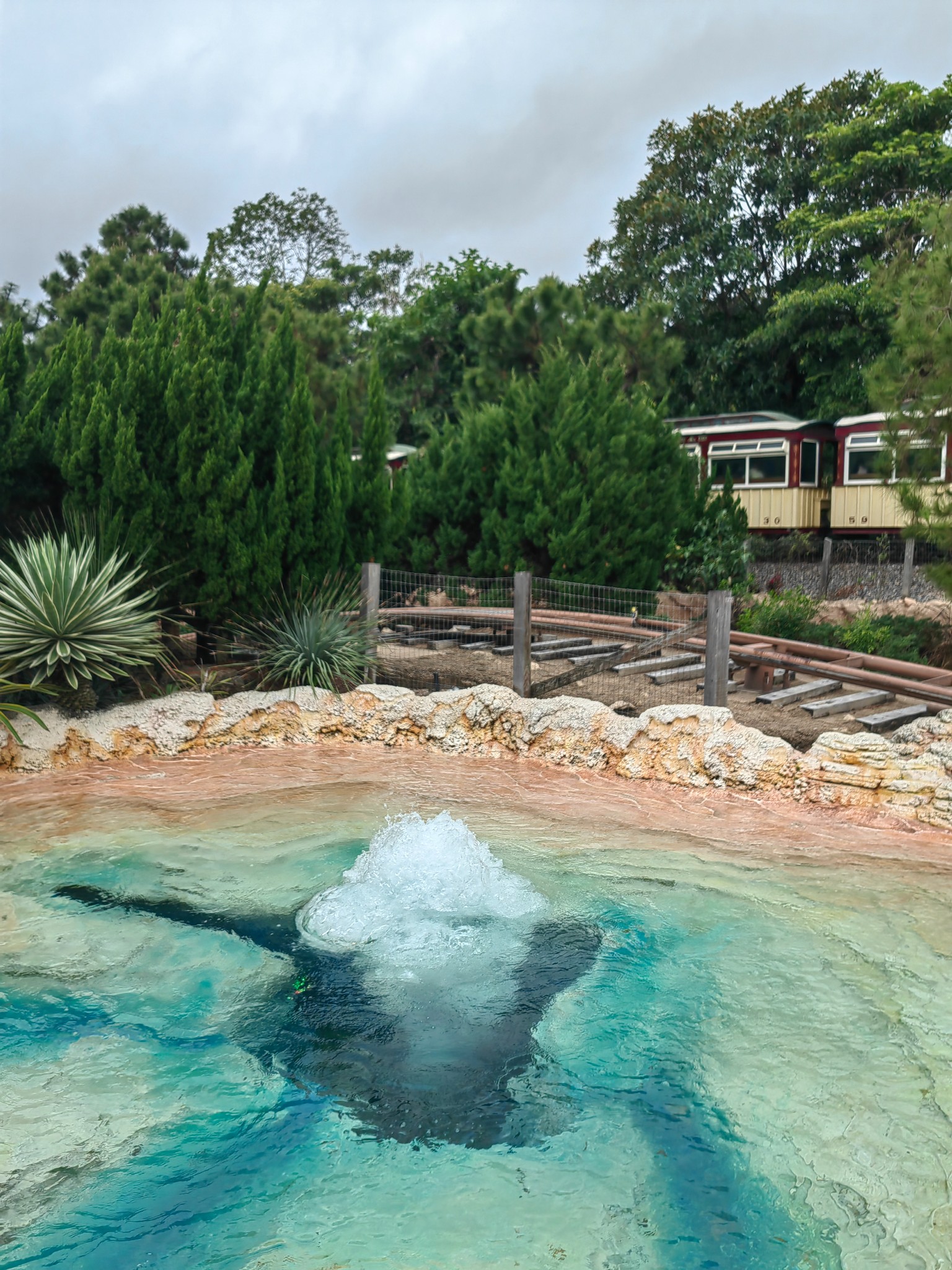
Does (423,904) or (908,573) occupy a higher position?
(908,573)

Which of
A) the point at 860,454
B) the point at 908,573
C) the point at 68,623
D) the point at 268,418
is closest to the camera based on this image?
the point at 68,623

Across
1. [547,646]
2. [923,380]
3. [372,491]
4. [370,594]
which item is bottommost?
[547,646]

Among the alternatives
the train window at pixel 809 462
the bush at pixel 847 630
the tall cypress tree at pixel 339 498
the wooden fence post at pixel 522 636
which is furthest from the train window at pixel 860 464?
the wooden fence post at pixel 522 636

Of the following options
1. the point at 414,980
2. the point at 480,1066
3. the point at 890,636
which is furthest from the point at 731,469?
the point at 480,1066

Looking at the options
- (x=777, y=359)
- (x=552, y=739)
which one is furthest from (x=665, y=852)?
(x=777, y=359)

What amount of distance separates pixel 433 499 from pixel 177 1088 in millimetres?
11698

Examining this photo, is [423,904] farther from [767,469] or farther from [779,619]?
[767,469]

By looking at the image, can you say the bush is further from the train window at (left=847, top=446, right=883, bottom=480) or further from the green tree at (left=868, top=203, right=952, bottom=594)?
the train window at (left=847, top=446, right=883, bottom=480)

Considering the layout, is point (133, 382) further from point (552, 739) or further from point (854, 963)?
point (854, 963)

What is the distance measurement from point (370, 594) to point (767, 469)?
48.5 ft

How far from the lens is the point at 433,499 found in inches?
592

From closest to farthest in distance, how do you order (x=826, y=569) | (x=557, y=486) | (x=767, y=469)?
(x=557, y=486) < (x=826, y=569) < (x=767, y=469)

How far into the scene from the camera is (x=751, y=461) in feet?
74.5

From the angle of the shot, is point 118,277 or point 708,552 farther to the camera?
point 118,277
